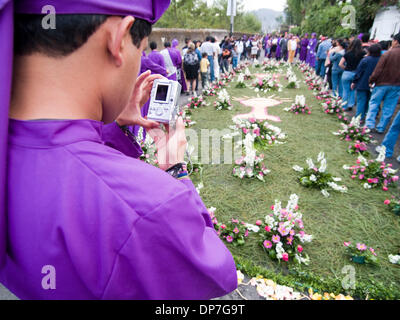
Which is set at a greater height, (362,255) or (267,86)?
(267,86)

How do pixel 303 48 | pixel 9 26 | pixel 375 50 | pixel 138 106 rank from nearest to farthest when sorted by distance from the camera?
pixel 9 26
pixel 138 106
pixel 375 50
pixel 303 48

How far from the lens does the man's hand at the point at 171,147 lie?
1182 mm

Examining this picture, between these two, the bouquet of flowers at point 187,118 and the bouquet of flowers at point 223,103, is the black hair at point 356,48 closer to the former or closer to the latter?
the bouquet of flowers at point 223,103

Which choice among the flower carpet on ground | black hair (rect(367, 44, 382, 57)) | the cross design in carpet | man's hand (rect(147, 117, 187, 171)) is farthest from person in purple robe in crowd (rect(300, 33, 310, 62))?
man's hand (rect(147, 117, 187, 171))

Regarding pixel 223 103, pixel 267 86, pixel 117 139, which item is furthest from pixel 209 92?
pixel 117 139

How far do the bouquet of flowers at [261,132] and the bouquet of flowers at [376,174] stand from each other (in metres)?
1.78

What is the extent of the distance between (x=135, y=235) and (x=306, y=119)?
300 inches

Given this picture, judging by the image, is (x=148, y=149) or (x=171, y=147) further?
(x=148, y=149)

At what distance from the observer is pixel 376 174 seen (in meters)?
4.23

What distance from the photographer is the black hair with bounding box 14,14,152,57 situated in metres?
0.66

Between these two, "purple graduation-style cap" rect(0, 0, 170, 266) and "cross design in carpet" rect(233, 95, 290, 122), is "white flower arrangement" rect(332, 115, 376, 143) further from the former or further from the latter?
"purple graduation-style cap" rect(0, 0, 170, 266)

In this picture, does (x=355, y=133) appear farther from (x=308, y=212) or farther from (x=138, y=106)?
(x=138, y=106)

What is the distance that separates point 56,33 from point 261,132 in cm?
561

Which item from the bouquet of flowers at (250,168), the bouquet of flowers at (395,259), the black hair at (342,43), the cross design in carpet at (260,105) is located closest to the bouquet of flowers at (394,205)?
the bouquet of flowers at (395,259)
